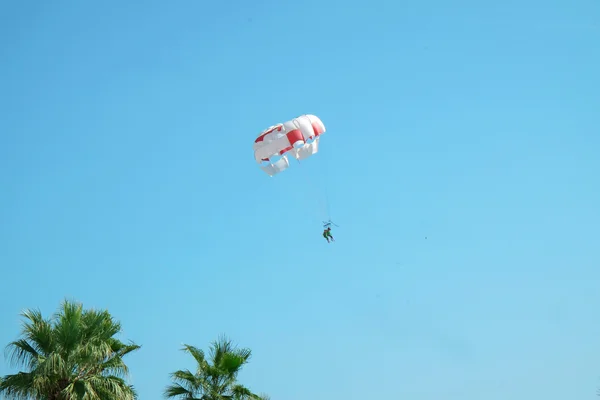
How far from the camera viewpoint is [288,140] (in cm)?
3812

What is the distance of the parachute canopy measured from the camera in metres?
38.1

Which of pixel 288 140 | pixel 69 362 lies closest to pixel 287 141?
pixel 288 140

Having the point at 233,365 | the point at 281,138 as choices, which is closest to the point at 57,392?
the point at 233,365

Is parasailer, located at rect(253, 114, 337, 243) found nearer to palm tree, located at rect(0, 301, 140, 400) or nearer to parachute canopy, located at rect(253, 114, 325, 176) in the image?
parachute canopy, located at rect(253, 114, 325, 176)

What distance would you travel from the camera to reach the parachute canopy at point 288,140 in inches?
1501

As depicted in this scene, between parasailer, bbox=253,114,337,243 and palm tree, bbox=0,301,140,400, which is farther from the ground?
parasailer, bbox=253,114,337,243

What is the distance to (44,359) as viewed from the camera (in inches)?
811

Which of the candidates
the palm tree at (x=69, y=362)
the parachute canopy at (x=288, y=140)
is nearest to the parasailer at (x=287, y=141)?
the parachute canopy at (x=288, y=140)

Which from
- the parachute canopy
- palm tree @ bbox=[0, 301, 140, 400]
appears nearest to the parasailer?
the parachute canopy

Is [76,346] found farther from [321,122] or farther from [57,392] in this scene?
[321,122]

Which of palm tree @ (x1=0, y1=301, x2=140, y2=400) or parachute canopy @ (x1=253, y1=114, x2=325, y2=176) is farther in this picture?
parachute canopy @ (x1=253, y1=114, x2=325, y2=176)

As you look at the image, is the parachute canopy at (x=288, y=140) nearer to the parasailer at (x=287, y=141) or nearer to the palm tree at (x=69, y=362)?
the parasailer at (x=287, y=141)

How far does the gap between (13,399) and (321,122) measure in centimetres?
2422

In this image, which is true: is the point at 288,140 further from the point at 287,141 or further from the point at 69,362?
the point at 69,362
